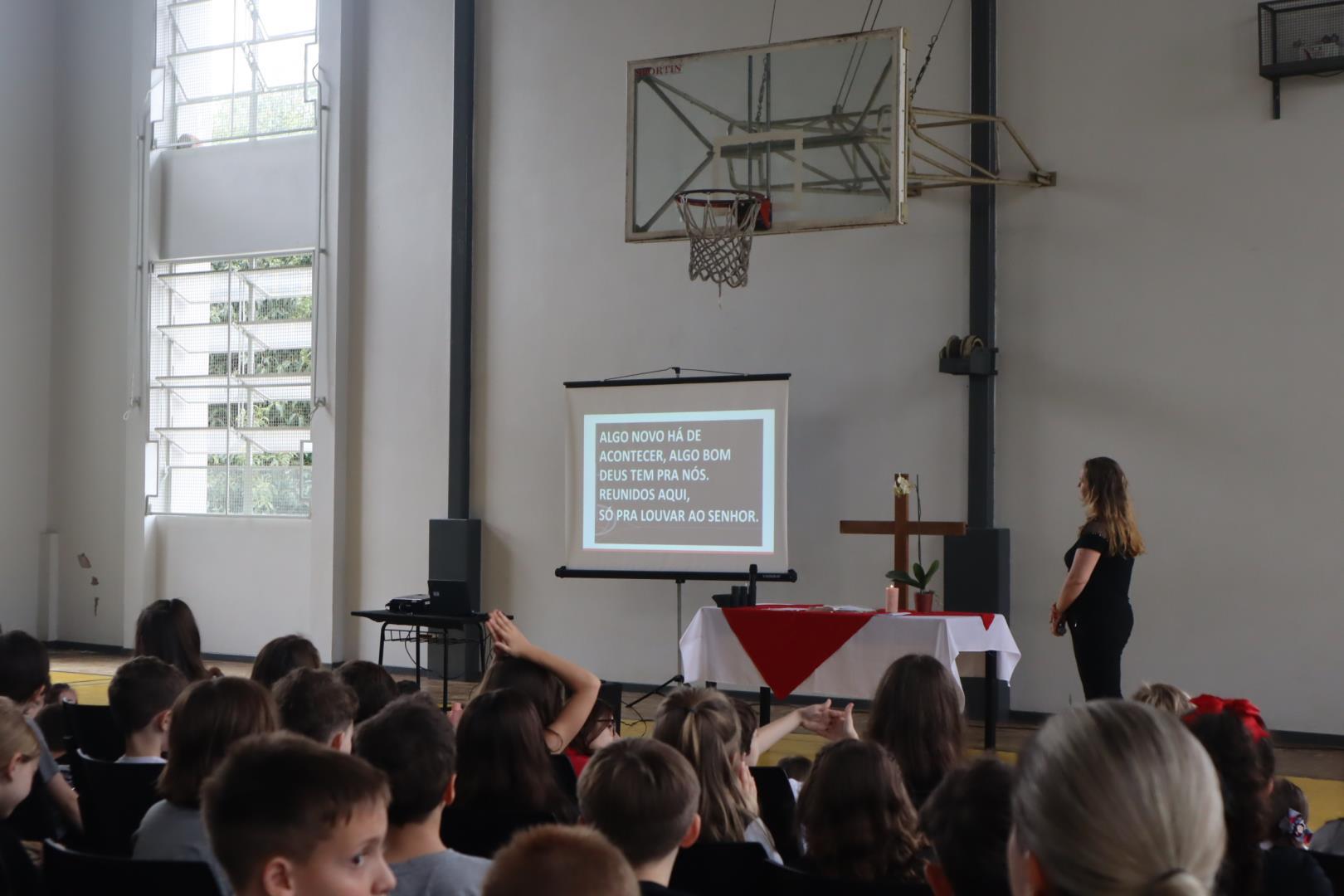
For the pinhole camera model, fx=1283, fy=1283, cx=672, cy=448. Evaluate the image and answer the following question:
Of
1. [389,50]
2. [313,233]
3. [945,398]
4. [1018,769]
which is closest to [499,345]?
[313,233]

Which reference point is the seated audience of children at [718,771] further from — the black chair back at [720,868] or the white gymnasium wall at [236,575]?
the white gymnasium wall at [236,575]

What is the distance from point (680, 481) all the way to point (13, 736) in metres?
5.51

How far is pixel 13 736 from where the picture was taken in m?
2.53

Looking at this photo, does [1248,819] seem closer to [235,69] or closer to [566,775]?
[566,775]

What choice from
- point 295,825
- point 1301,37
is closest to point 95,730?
point 295,825

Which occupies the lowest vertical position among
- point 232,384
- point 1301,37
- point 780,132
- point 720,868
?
point 720,868

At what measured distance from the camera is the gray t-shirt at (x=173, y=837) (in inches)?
93.2

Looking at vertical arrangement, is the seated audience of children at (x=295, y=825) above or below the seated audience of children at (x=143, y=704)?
above

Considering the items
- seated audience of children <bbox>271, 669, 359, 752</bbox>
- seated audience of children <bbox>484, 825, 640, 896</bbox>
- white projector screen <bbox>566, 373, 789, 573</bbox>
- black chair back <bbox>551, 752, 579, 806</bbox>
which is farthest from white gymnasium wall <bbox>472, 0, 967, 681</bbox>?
seated audience of children <bbox>484, 825, 640, 896</bbox>

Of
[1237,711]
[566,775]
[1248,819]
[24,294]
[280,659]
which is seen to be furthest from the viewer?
[24,294]

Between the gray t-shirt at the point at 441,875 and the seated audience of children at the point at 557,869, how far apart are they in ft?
2.84

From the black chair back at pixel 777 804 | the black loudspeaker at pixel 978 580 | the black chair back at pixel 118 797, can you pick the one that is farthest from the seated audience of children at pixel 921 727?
the black loudspeaker at pixel 978 580

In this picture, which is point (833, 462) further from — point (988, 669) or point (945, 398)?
point (988, 669)

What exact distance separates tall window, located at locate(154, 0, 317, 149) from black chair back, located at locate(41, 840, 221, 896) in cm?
817
